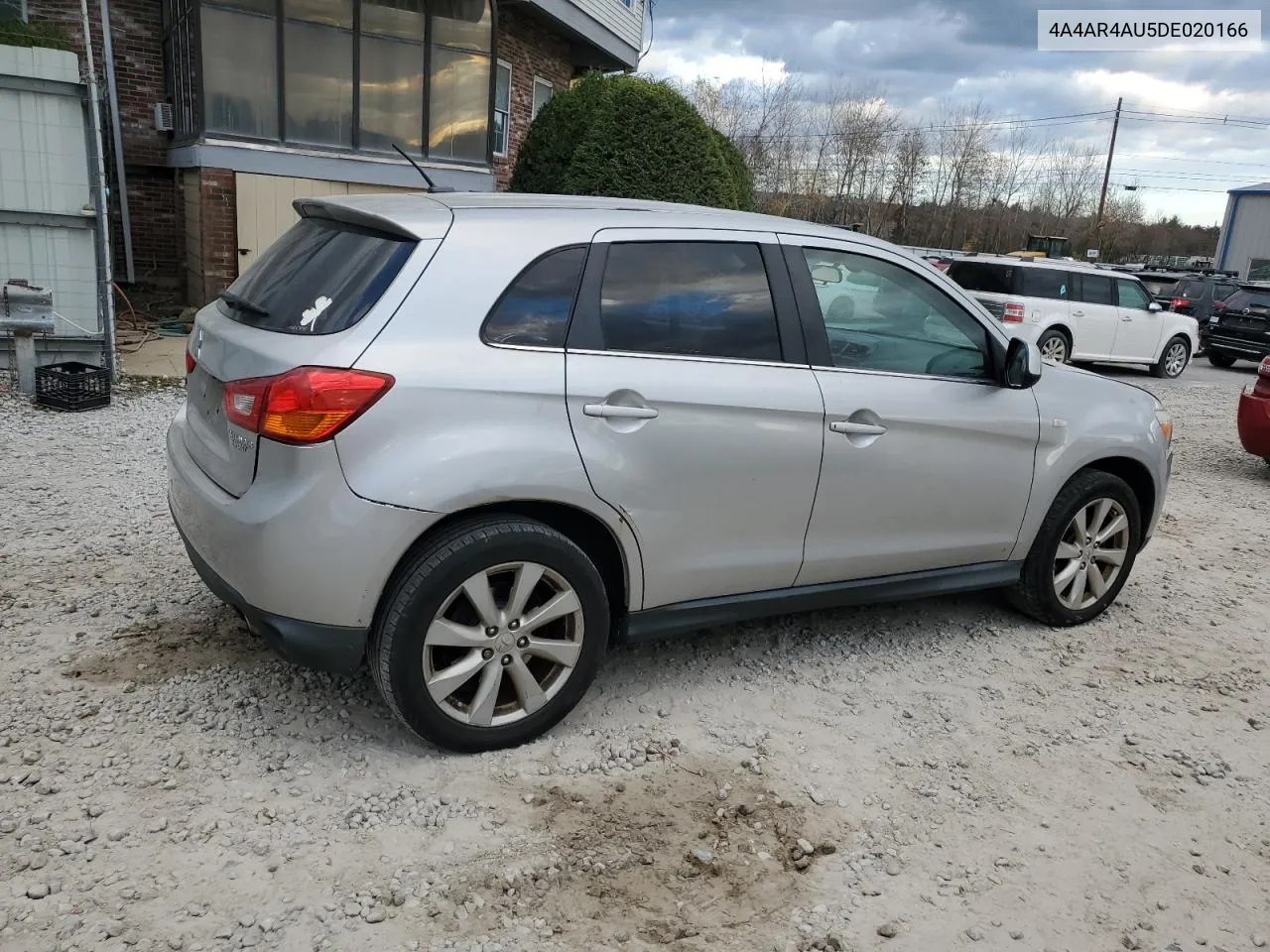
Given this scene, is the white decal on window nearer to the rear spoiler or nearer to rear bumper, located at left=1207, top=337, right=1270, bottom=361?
the rear spoiler

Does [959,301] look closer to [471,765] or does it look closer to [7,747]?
[471,765]

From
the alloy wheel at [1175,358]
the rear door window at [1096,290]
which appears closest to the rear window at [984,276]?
the rear door window at [1096,290]

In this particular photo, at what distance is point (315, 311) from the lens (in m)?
3.21

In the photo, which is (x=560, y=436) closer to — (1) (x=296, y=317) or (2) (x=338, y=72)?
(1) (x=296, y=317)

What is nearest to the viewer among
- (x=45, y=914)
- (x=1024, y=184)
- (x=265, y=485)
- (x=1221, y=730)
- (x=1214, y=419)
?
(x=45, y=914)

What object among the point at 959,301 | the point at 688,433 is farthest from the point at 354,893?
the point at 959,301

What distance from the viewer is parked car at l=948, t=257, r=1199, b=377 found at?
14781mm

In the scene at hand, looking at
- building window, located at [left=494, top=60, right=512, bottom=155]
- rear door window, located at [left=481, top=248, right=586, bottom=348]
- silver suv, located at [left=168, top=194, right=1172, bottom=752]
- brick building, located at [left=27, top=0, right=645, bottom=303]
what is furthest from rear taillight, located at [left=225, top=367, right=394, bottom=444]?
building window, located at [left=494, top=60, right=512, bottom=155]

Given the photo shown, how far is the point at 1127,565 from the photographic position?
4977 mm

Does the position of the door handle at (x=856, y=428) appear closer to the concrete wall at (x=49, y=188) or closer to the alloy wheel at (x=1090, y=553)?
the alloy wheel at (x=1090, y=553)

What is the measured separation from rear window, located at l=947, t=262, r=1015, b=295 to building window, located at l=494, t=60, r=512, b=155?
730 centimetres

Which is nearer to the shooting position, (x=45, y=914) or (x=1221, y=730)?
(x=45, y=914)

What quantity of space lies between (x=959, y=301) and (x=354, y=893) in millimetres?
3217

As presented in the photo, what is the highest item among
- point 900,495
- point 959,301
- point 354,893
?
point 959,301
